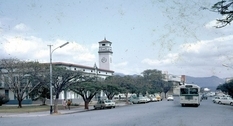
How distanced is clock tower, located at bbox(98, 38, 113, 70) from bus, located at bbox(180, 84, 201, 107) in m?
55.1

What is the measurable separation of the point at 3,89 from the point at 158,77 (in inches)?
2237

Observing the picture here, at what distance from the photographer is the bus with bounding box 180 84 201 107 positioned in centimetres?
4019

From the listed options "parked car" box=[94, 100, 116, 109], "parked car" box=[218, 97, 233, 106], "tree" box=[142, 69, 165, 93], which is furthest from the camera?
"tree" box=[142, 69, 165, 93]

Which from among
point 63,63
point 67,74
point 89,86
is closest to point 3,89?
point 63,63

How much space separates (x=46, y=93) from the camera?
188ft

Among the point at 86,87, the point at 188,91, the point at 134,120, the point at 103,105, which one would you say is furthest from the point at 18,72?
the point at 134,120

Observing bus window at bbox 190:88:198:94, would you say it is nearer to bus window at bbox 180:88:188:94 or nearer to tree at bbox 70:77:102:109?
bus window at bbox 180:88:188:94

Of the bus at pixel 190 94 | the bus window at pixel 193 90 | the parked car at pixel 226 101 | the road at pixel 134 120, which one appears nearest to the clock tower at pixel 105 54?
the parked car at pixel 226 101

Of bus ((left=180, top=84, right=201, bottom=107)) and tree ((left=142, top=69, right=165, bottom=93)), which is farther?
tree ((left=142, top=69, right=165, bottom=93))

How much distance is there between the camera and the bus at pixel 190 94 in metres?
40.2

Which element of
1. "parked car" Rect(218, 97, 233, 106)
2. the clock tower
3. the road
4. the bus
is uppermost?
the clock tower

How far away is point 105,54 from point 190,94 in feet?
186

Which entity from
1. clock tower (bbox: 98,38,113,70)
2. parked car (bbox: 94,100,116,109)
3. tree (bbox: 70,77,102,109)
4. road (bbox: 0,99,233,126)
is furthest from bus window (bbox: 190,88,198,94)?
clock tower (bbox: 98,38,113,70)

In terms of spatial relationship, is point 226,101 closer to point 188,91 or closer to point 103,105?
point 188,91
